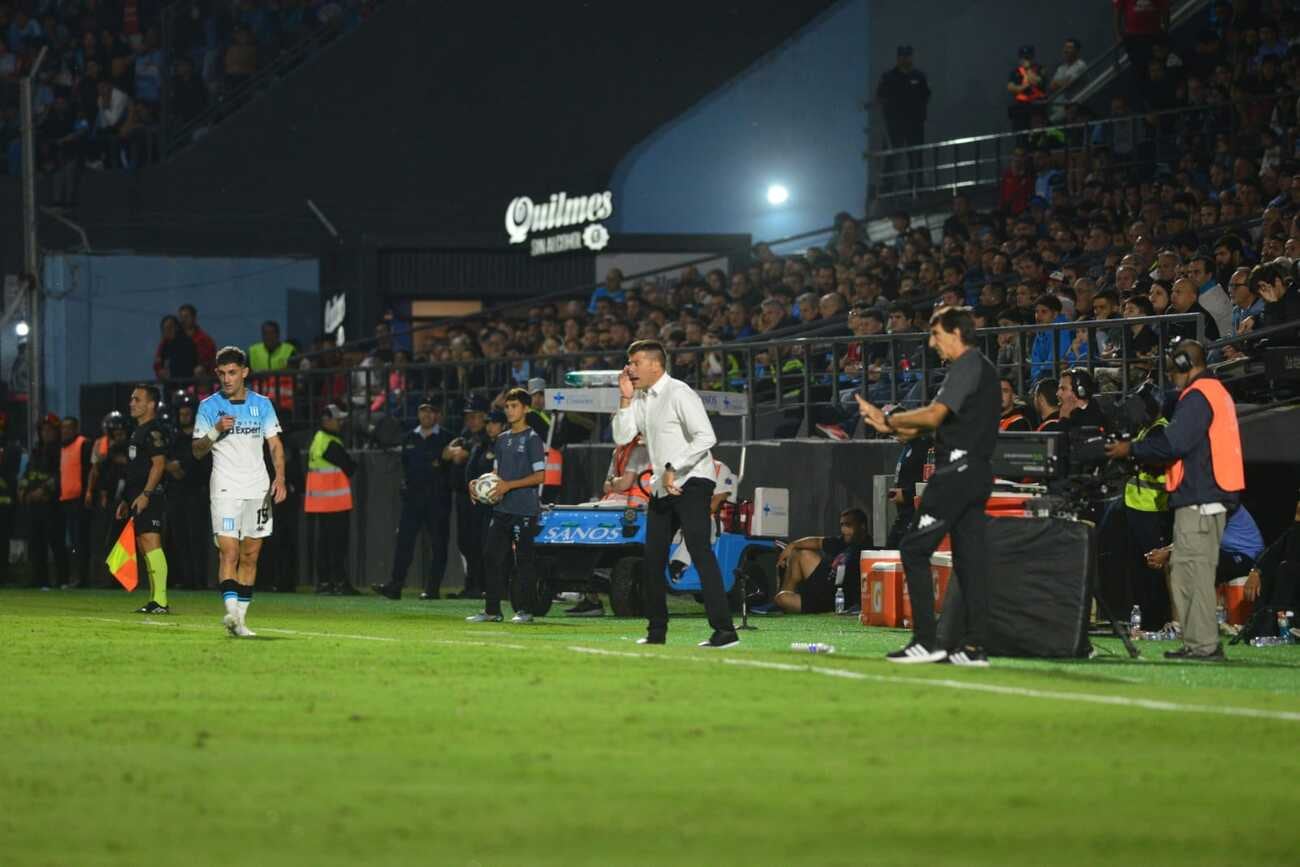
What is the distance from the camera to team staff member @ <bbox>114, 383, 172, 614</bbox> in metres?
19.9

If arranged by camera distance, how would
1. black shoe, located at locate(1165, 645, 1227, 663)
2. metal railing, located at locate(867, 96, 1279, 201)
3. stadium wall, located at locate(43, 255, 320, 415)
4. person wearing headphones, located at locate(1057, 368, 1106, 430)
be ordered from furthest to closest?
stadium wall, located at locate(43, 255, 320, 415) < metal railing, located at locate(867, 96, 1279, 201) < person wearing headphones, located at locate(1057, 368, 1106, 430) < black shoe, located at locate(1165, 645, 1227, 663)

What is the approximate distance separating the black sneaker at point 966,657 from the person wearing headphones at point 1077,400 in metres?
4.46

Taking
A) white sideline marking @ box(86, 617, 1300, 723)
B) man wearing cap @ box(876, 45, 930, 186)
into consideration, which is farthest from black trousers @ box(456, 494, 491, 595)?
man wearing cap @ box(876, 45, 930, 186)

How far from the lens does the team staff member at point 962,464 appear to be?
12688mm

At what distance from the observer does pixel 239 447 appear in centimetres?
1619

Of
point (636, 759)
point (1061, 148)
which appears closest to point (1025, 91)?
point (1061, 148)

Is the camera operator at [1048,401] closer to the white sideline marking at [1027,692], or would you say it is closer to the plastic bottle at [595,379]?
the white sideline marking at [1027,692]

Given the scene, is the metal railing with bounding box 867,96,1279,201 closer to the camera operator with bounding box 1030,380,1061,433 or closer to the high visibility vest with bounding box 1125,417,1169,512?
the camera operator with bounding box 1030,380,1061,433

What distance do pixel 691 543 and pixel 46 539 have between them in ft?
58.3

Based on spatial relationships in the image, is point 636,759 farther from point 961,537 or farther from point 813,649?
point 813,649

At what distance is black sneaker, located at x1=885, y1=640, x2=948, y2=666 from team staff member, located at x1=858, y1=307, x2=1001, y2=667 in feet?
0.78

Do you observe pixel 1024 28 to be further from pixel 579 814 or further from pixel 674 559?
pixel 579 814

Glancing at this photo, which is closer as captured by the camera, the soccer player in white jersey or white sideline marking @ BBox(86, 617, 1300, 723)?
white sideline marking @ BBox(86, 617, 1300, 723)

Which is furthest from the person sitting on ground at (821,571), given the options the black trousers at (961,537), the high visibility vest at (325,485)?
the black trousers at (961,537)
